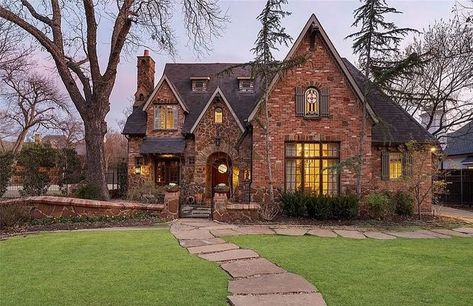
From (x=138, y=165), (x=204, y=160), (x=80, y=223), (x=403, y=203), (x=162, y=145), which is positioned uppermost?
(x=162, y=145)

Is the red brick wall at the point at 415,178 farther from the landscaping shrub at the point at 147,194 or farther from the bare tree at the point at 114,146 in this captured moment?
the bare tree at the point at 114,146

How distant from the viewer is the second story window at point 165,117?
21234mm

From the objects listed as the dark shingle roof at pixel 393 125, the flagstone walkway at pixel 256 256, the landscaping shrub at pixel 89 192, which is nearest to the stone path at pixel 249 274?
the flagstone walkway at pixel 256 256

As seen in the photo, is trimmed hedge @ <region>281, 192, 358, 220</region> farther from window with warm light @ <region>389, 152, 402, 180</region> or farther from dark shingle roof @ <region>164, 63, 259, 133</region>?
dark shingle roof @ <region>164, 63, 259, 133</region>

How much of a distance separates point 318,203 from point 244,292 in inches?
324

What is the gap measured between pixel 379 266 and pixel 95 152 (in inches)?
484

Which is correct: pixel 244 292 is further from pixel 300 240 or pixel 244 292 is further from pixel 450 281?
pixel 300 240

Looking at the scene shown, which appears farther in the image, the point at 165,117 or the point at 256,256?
the point at 165,117

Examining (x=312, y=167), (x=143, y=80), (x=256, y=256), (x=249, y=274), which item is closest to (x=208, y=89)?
(x=143, y=80)

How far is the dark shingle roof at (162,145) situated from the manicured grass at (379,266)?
37.3 feet

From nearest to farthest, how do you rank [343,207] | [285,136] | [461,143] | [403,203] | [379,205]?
1. [343,207]
2. [379,205]
3. [403,203]
4. [285,136]
5. [461,143]

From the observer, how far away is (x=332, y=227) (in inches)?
465

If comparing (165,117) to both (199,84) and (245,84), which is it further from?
(245,84)

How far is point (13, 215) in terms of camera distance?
11.4m
